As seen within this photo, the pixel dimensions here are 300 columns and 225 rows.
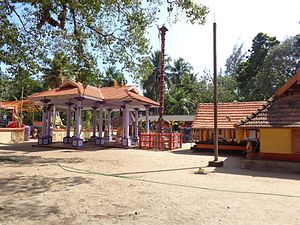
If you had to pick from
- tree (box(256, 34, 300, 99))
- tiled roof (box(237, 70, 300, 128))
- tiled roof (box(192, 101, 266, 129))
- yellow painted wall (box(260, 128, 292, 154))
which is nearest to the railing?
tiled roof (box(192, 101, 266, 129))

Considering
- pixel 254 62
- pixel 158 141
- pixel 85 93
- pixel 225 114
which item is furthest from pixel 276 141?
pixel 254 62

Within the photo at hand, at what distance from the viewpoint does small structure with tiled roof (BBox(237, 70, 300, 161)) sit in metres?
10.2

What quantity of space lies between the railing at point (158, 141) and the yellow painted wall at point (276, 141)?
797 centimetres

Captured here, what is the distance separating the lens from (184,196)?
6.06 m

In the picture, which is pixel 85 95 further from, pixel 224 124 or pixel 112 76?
pixel 112 76

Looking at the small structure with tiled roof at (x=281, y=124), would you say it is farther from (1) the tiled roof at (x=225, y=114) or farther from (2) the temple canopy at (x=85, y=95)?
(2) the temple canopy at (x=85, y=95)

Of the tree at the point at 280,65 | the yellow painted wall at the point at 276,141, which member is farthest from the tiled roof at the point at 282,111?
the tree at the point at 280,65

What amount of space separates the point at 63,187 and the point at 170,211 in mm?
3253

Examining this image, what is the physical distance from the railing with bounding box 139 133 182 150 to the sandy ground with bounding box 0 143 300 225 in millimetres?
8300

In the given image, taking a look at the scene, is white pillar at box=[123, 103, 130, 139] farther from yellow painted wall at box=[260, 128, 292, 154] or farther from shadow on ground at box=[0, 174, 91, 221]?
shadow on ground at box=[0, 174, 91, 221]

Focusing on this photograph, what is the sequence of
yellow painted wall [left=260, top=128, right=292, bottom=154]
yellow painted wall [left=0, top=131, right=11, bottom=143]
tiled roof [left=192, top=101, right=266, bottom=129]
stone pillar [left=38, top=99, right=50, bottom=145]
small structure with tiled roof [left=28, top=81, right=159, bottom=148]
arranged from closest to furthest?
1. yellow painted wall [left=260, top=128, right=292, bottom=154]
2. tiled roof [left=192, top=101, right=266, bottom=129]
3. small structure with tiled roof [left=28, top=81, right=159, bottom=148]
4. stone pillar [left=38, top=99, right=50, bottom=145]
5. yellow painted wall [left=0, top=131, right=11, bottom=143]

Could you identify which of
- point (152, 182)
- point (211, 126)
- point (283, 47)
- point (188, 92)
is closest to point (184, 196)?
point (152, 182)

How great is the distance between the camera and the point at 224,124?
53.3ft

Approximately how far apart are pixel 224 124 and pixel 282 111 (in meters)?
5.78
